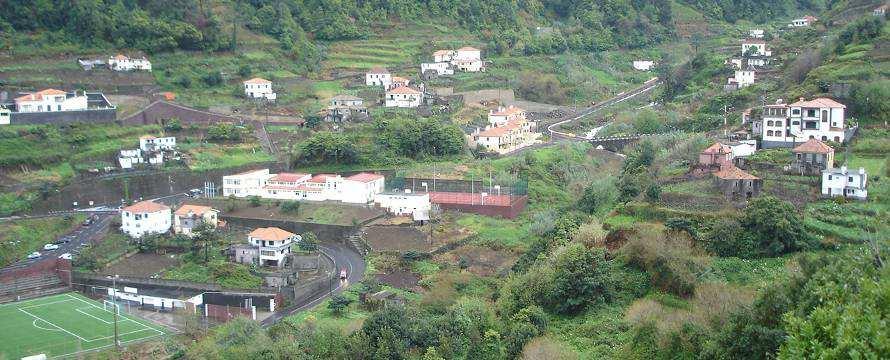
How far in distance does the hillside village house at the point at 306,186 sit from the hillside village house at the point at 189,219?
4008mm

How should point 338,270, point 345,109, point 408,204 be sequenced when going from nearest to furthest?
1. point 338,270
2. point 408,204
3. point 345,109

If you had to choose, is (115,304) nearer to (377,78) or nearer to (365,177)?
(365,177)

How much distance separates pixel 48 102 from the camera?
134ft

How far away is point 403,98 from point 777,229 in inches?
1185

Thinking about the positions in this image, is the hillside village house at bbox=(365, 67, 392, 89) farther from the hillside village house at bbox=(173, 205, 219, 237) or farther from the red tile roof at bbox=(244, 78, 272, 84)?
the hillside village house at bbox=(173, 205, 219, 237)

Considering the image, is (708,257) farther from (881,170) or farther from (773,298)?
(881,170)

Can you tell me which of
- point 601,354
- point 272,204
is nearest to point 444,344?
point 601,354

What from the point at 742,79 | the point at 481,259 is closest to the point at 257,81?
the point at 481,259

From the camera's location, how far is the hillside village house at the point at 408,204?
36.6 m

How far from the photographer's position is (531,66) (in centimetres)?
6119

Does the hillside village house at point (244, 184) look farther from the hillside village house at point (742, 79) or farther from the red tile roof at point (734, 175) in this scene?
the hillside village house at point (742, 79)

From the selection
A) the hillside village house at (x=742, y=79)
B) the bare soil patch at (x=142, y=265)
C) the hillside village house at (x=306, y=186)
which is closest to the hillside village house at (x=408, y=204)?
the hillside village house at (x=306, y=186)

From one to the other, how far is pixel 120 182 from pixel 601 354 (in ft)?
84.8

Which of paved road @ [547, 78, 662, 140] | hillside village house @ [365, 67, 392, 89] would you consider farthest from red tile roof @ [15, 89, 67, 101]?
paved road @ [547, 78, 662, 140]
